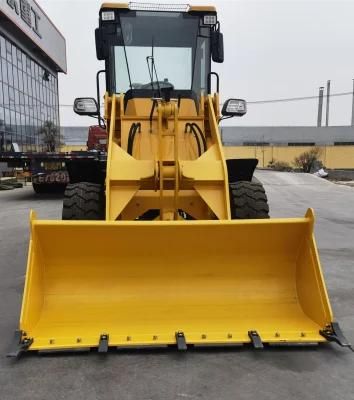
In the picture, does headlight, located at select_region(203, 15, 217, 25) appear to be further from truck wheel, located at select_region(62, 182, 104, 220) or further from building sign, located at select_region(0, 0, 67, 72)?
building sign, located at select_region(0, 0, 67, 72)

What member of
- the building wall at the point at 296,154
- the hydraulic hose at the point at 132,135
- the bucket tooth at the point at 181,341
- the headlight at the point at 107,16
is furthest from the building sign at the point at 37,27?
the bucket tooth at the point at 181,341

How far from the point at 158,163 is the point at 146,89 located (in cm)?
156

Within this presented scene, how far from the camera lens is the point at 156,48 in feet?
18.0

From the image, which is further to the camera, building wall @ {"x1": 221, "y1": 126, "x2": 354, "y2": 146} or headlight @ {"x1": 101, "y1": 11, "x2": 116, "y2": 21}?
building wall @ {"x1": 221, "y1": 126, "x2": 354, "y2": 146}

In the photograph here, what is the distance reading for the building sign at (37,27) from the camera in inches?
916

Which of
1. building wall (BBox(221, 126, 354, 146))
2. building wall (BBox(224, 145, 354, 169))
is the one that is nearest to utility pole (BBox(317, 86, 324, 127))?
building wall (BBox(221, 126, 354, 146))

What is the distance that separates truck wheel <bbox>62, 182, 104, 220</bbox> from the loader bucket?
3.29 feet

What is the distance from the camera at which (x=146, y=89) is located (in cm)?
546

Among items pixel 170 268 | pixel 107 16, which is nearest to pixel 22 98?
pixel 107 16

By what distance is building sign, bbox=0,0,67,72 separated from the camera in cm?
2326

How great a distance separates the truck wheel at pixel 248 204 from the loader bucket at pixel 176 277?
0.94m

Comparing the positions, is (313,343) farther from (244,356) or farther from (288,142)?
(288,142)

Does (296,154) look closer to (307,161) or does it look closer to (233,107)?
(307,161)

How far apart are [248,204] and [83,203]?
66.7 inches
